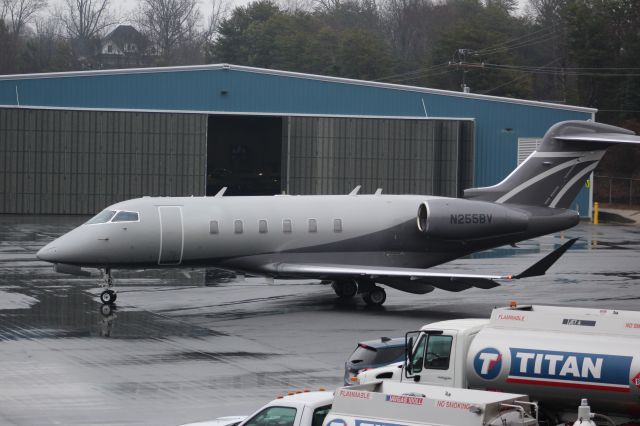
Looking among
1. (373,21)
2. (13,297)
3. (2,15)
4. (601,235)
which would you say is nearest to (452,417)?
(13,297)

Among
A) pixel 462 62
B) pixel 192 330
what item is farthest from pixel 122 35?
pixel 192 330

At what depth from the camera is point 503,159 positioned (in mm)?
55219

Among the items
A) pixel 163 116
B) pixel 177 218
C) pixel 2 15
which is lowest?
pixel 177 218

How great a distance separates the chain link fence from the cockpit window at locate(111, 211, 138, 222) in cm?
4464

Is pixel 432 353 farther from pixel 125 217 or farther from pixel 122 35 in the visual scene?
pixel 122 35

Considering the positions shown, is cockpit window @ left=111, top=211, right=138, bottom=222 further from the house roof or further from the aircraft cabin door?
the house roof

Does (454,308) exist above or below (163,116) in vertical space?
below

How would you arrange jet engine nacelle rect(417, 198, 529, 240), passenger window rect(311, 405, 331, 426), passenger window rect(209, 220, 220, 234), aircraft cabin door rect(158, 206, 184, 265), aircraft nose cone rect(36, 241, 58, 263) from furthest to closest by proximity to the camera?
jet engine nacelle rect(417, 198, 529, 240)
passenger window rect(209, 220, 220, 234)
aircraft cabin door rect(158, 206, 184, 265)
aircraft nose cone rect(36, 241, 58, 263)
passenger window rect(311, 405, 331, 426)

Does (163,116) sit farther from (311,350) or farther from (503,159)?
(311,350)

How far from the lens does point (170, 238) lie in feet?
87.9

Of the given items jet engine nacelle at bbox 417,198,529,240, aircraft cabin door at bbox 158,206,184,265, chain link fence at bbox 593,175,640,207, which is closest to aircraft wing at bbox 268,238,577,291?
jet engine nacelle at bbox 417,198,529,240

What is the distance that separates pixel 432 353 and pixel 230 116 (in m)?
39.5

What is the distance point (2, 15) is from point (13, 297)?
125120 mm

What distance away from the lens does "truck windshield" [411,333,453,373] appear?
14.9 meters
